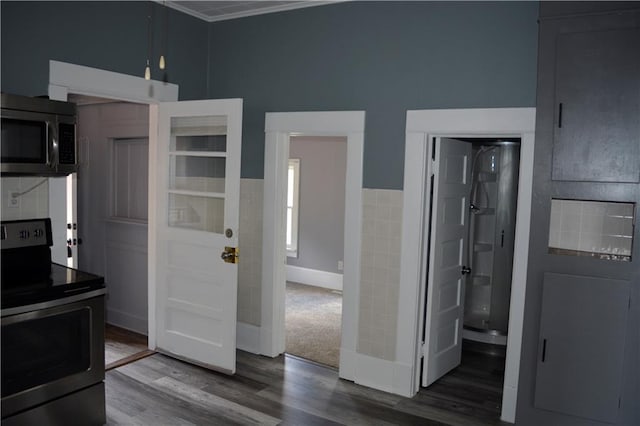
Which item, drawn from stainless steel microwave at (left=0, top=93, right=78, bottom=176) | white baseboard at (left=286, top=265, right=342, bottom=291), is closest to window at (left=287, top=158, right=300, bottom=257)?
white baseboard at (left=286, top=265, right=342, bottom=291)

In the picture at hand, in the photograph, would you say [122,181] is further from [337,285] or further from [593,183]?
[593,183]

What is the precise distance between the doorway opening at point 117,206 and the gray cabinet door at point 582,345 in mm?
3180

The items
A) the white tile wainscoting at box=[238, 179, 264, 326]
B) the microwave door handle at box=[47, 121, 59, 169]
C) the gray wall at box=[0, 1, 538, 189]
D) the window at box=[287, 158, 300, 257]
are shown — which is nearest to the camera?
the microwave door handle at box=[47, 121, 59, 169]

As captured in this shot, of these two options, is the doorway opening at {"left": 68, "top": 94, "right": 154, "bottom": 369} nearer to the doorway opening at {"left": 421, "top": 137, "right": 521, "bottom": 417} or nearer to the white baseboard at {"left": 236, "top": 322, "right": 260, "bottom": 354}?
the white baseboard at {"left": 236, "top": 322, "right": 260, "bottom": 354}

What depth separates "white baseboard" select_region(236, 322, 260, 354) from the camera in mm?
4375

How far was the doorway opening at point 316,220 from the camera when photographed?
664 centimetres

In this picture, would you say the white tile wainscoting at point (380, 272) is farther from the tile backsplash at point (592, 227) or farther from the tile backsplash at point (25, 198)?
the tile backsplash at point (25, 198)

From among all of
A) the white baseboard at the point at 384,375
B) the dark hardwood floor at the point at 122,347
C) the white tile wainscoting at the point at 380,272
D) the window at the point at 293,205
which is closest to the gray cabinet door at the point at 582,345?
the white baseboard at the point at 384,375

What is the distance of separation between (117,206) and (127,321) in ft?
3.52

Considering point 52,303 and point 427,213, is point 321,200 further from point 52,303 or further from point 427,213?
point 52,303

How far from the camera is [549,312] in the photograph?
9.21 ft

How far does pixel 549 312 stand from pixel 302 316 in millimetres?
3131

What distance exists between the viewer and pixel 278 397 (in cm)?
356

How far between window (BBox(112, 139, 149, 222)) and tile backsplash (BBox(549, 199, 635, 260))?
133 inches
